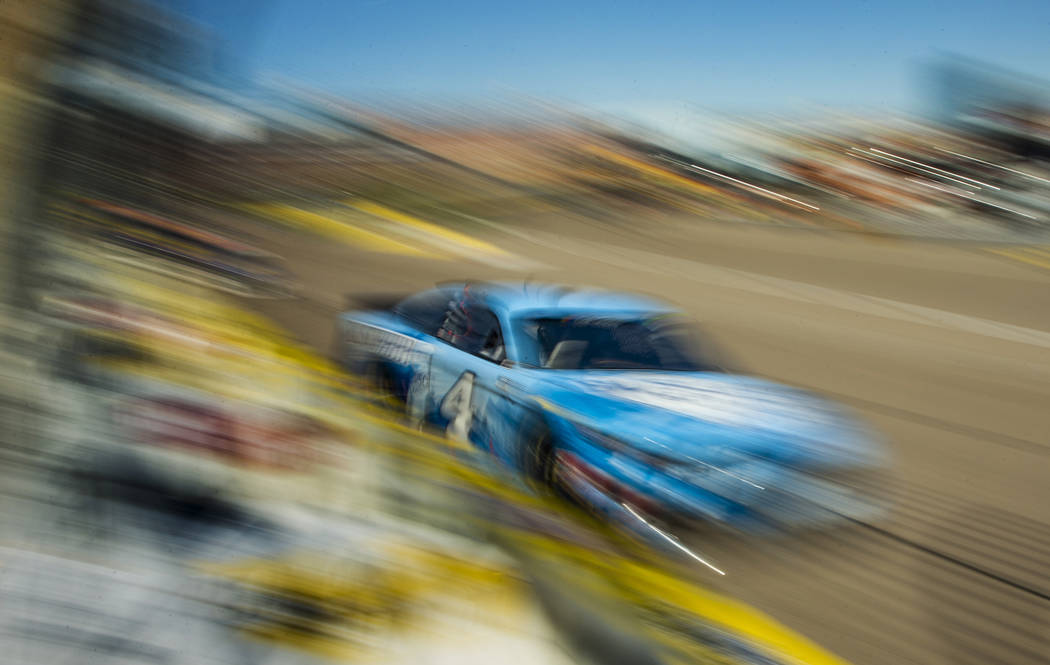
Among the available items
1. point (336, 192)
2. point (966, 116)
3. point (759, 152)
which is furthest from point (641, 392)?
point (966, 116)

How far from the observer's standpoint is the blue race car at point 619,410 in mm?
3168

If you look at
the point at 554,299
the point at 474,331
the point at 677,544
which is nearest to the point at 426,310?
the point at 474,331

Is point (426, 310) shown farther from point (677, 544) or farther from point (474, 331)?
point (677, 544)

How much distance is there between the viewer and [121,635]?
1.05 metres

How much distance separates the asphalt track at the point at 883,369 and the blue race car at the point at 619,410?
21 cm

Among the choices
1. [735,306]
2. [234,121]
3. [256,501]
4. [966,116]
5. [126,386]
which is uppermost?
[966,116]

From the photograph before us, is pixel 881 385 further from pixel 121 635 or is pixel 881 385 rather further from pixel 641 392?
pixel 121 635

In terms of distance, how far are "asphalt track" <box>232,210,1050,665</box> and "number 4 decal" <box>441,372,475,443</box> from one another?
96 centimetres

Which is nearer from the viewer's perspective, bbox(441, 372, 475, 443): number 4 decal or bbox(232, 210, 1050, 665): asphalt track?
bbox(232, 210, 1050, 665): asphalt track

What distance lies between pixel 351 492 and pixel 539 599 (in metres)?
0.34

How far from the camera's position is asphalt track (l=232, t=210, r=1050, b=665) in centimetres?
279

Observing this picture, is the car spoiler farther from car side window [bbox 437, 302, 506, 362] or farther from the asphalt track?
car side window [bbox 437, 302, 506, 362]

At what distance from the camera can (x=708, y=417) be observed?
346cm

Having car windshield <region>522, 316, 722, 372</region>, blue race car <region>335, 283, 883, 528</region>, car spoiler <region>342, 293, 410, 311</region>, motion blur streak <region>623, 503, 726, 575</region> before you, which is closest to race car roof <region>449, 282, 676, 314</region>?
blue race car <region>335, 283, 883, 528</region>
